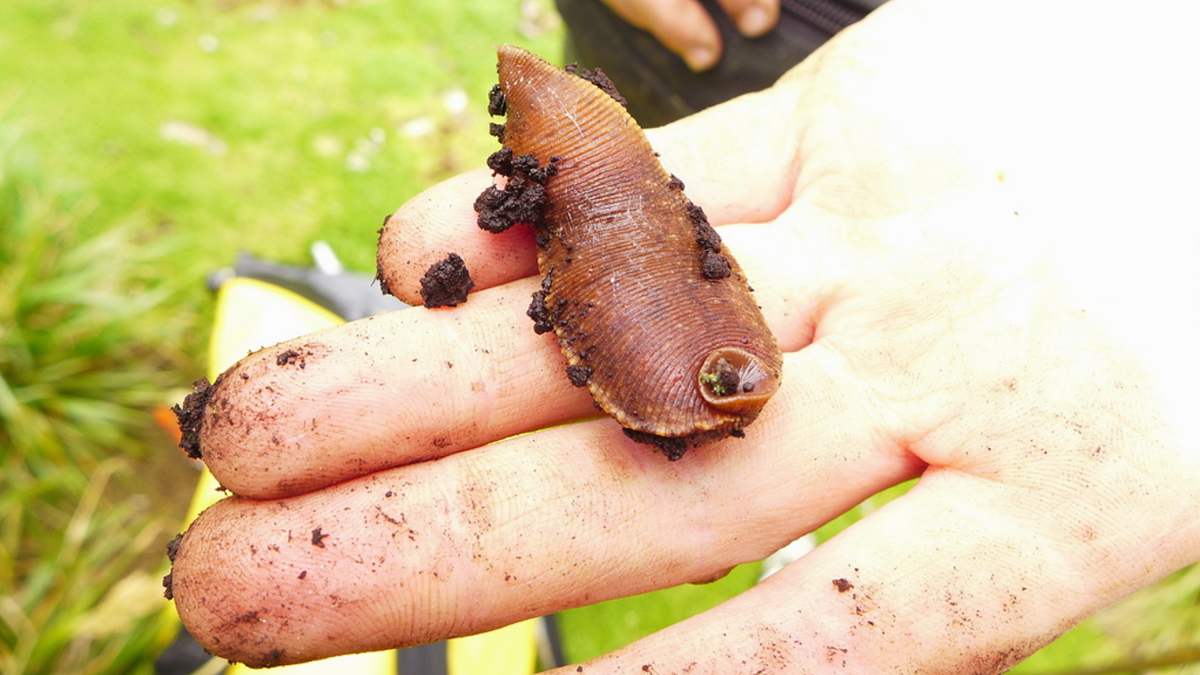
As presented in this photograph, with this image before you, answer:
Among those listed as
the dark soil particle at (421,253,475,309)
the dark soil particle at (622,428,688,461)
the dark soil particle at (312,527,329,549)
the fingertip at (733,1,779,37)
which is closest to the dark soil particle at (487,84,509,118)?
the dark soil particle at (421,253,475,309)

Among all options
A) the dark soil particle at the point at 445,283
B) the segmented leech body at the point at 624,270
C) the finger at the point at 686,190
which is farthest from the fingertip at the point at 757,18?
the dark soil particle at the point at 445,283

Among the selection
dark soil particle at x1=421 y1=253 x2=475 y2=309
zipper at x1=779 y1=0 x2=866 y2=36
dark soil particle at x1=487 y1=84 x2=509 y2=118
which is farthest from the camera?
zipper at x1=779 y1=0 x2=866 y2=36

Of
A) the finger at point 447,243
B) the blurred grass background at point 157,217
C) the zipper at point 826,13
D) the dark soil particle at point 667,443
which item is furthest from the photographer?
the blurred grass background at point 157,217

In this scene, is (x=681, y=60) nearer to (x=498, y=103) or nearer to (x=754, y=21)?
(x=754, y=21)

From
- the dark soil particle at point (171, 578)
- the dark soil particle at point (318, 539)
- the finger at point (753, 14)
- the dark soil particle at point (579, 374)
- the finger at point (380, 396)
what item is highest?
the finger at point (753, 14)

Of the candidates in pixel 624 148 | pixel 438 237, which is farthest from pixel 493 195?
pixel 624 148

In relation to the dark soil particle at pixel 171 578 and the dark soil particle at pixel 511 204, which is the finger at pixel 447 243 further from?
the dark soil particle at pixel 171 578

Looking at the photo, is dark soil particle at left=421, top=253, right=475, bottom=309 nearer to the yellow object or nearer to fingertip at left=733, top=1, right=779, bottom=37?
the yellow object

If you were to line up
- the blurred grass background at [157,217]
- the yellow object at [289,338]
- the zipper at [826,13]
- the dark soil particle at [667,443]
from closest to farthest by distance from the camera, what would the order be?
the dark soil particle at [667,443] < the yellow object at [289,338] < the zipper at [826,13] < the blurred grass background at [157,217]
